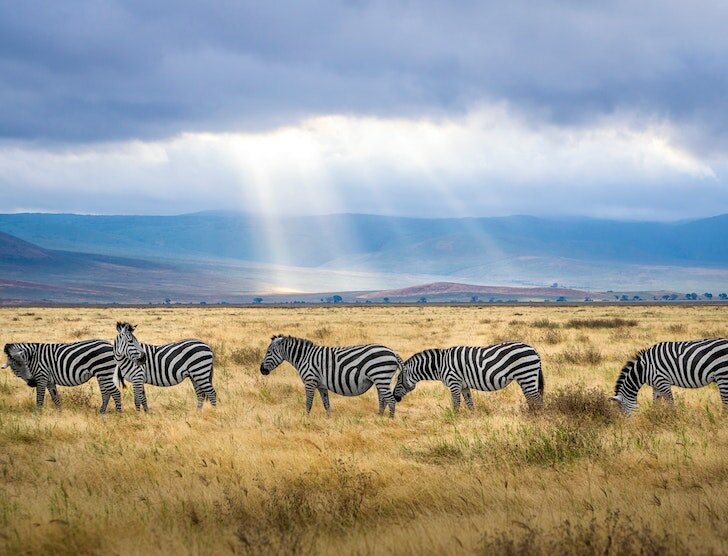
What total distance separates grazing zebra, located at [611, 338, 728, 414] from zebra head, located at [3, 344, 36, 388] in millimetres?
11880

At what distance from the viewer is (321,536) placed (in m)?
7.49

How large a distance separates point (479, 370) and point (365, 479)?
6.49 meters

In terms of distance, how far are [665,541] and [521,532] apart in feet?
4.19

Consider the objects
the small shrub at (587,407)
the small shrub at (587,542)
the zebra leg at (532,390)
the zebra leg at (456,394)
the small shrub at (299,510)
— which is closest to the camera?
the small shrub at (587,542)

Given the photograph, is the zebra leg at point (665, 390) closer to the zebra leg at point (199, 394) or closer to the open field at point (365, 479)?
the open field at point (365, 479)

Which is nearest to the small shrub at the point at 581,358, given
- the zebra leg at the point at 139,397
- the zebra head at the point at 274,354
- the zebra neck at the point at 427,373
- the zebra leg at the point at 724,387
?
the zebra neck at the point at 427,373

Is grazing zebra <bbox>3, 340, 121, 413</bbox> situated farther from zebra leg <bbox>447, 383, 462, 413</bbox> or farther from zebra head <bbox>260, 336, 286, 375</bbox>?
zebra leg <bbox>447, 383, 462, 413</bbox>

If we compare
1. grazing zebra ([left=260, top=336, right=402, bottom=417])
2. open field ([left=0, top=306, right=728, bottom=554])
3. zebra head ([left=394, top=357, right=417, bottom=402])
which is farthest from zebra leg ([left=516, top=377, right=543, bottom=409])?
grazing zebra ([left=260, top=336, right=402, bottom=417])

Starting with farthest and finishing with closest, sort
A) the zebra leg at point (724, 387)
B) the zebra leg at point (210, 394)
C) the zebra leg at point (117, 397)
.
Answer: the zebra leg at point (210, 394)
the zebra leg at point (117, 397)
the zebra leg at point (724, 387)

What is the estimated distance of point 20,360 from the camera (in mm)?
15828

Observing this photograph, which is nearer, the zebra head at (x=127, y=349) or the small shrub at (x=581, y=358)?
the zebra head at (x=127, y=349)

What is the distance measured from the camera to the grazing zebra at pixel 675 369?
14195 millimetres

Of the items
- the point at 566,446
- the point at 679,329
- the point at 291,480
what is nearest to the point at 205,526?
the point at 291,480

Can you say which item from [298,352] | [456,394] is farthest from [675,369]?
[298,352]
